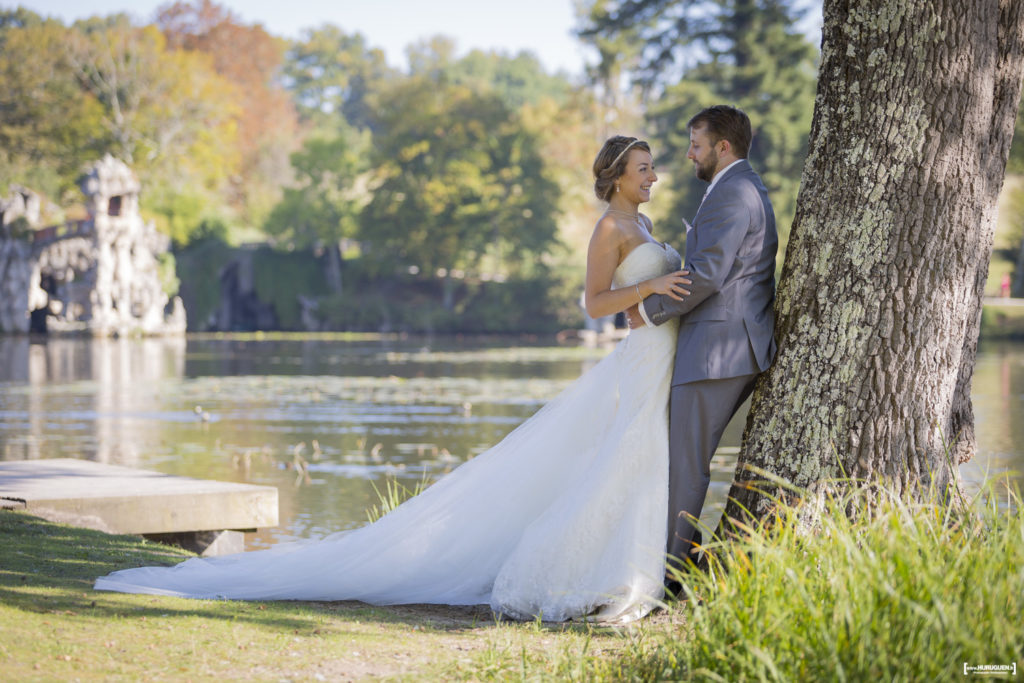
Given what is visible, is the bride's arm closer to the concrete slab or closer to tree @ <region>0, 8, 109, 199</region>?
the concrete slab

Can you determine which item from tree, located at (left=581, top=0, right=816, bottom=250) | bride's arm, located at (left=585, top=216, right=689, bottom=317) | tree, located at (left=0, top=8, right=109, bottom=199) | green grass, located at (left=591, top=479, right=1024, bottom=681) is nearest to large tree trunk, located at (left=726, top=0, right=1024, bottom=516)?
green grass, located at (left=591, top=479, right=1024, bottom=681)

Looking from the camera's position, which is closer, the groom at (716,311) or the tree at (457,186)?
the groom at (716,311)

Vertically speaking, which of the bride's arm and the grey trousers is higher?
the bride's arm

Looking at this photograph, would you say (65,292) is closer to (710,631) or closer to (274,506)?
(274,506)

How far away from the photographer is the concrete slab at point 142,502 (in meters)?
6.64

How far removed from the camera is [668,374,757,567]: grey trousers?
15.8ft

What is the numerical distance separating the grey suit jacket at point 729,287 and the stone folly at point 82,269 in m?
44.7

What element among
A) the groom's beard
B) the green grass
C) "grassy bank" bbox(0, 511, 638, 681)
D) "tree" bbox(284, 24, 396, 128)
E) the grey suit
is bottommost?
"grassy bank" bbox(0, 511, 638, 681)

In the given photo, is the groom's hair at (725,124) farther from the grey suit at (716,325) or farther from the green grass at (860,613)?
the green grass at (860,613)

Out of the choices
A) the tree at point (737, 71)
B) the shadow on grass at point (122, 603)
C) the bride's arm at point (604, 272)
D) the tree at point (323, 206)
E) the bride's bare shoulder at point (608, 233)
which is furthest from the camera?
the tree at point (323, 206)

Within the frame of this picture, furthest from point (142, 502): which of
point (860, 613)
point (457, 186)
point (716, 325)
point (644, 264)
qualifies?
point (457, 186)

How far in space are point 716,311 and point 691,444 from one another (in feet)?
1.84

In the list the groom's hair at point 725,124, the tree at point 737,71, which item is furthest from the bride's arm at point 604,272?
the tree at point 737,71

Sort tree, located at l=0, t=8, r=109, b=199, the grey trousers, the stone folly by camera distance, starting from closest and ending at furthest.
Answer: the grey trousers < the stone folly < tree, located at l=0, t=8, r=109, b=199
